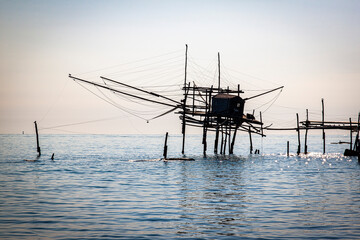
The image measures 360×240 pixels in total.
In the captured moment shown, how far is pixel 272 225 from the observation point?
15.4 metres

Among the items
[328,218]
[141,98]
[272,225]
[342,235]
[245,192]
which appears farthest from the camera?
[141,98]

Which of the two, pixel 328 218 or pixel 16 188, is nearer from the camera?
pixel 328 218

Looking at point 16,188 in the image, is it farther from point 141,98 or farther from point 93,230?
point 141,98

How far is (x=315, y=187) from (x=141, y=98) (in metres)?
23.3

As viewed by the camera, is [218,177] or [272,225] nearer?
[272,225]

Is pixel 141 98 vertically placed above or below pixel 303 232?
above

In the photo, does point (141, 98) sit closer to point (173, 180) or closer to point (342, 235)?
point (173, 180)

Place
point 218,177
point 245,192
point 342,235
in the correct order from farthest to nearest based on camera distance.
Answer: point 218,177 < point 245,192 < point 342,235

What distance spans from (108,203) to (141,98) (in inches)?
990

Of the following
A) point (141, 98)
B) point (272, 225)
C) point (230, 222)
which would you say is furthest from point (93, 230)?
point (141, 98)

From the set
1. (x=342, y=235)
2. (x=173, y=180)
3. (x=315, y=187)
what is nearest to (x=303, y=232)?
(x=342, y=235)

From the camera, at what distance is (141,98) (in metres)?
44.5

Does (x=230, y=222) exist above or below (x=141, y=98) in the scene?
below

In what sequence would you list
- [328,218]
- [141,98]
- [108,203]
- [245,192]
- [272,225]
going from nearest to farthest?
[272,225] < [328,218] < [108,203] < [245,192] < [141,98]
